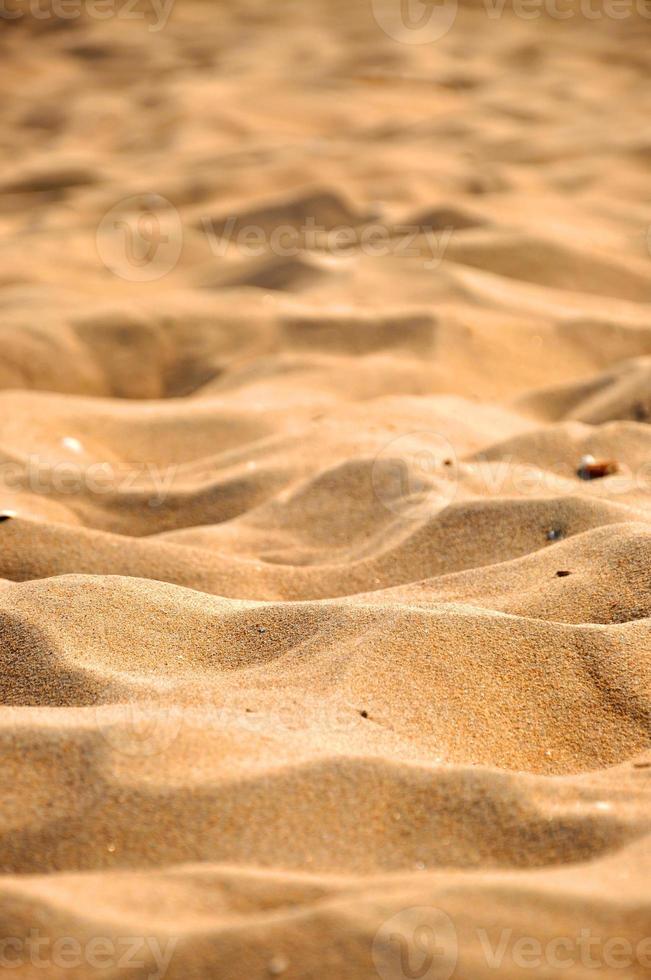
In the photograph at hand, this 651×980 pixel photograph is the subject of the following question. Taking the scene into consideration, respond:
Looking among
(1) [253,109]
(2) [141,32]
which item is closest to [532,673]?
(1) [253,109]

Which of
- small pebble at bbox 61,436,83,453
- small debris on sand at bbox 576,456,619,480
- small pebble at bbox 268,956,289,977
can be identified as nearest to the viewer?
small pebble at bbox 268,956,289,977

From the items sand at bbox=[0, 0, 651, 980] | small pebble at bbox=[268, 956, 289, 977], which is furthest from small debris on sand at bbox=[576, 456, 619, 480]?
small pebble at bbox=[268, 956, 289, 977]

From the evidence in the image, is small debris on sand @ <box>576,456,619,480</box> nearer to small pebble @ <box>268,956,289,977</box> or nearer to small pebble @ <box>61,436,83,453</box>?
small pebble @ <box>61,436,83,453</box>

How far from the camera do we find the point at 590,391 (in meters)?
2.77

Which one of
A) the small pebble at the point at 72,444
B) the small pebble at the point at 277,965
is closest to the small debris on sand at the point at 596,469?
the small pebble at the point at 72,444

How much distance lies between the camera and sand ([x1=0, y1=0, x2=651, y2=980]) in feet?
3.28

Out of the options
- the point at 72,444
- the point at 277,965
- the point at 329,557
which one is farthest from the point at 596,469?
the point at 277,965

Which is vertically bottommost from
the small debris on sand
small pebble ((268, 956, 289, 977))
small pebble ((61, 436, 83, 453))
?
small pebble ((61, 436, 83, 453))

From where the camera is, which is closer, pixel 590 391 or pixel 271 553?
pixel 271 553

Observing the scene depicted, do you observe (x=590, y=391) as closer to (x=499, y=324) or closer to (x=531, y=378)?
(x=531, y=378)

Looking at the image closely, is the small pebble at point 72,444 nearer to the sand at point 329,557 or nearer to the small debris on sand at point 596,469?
the sand at point 329,557

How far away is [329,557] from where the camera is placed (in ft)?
6.63

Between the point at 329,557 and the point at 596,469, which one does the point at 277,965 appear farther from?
the point at 596,469

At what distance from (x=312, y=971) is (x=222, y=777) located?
0.91ft
